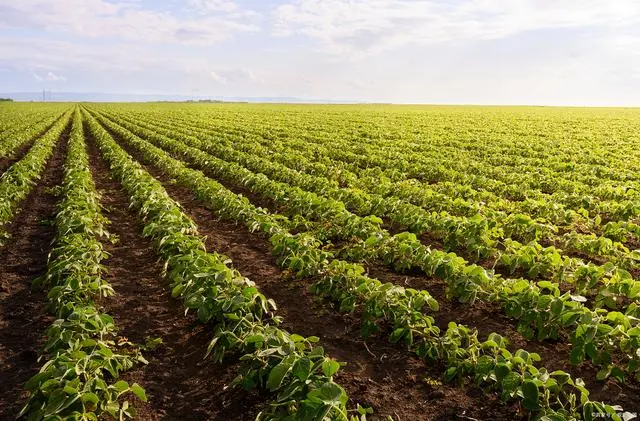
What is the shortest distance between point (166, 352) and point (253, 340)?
4.93 feet

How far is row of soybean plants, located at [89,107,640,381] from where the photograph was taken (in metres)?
4.33

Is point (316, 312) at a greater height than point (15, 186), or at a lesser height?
lesser

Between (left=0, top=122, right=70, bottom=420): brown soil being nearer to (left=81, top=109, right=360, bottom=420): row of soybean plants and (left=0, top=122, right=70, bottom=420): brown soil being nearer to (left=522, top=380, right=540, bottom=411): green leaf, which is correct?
(left=81, top=109, right=360, bottom=420): row of soybean plants

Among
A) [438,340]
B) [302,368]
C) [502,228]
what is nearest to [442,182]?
[502,228]

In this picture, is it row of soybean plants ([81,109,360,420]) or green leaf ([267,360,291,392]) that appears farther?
green leaf ([267,360,291,392])

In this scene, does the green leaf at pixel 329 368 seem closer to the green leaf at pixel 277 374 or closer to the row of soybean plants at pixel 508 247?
the green leaf at pixel 277 374

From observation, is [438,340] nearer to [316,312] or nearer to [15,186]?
[316,312]

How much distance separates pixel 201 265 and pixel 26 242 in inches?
192

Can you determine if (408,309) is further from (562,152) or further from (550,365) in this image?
(562,152)

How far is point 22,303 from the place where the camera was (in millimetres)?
6211

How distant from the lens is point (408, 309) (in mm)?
5023

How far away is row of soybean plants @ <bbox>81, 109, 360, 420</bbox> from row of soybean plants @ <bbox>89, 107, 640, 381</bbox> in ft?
6.98

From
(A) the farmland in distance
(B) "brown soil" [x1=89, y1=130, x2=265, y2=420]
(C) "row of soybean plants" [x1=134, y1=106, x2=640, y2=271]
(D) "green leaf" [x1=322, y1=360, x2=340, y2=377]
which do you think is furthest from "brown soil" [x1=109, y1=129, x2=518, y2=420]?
(C) "row of soybean plants" [x1=134, y1=106, x2=640, y2=271]

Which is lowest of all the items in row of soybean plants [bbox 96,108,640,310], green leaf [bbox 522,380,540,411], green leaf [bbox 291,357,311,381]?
green leaf [bbox 522,380,540,411]
